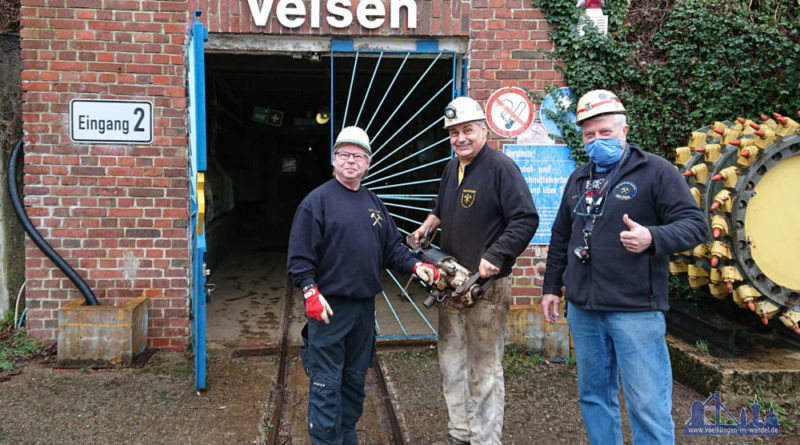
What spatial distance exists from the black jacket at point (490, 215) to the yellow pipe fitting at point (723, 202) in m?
1.57

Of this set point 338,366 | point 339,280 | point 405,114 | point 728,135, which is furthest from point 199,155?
point 405,114

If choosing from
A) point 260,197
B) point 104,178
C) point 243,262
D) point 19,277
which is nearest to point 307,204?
point 104,178

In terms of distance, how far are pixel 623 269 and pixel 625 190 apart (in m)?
0.39

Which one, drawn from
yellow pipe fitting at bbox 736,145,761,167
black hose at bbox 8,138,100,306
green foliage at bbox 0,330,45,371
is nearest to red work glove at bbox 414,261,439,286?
yellow pipe fitting at bbox 736,145,761,167

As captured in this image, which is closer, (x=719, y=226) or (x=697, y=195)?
(x=719, y=226)

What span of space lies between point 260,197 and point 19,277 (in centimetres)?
1099

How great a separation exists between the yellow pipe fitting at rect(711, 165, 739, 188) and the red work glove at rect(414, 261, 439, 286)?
2320mm

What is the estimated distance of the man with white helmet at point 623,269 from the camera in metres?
2.55

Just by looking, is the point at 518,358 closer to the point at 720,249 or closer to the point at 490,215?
the point at 720,249

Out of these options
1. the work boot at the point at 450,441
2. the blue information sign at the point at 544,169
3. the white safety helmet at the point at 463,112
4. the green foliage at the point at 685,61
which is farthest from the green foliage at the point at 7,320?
the green foliage at the point at 685,61

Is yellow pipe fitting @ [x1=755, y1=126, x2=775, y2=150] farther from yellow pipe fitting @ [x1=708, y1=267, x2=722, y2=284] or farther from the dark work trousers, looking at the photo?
the dark work trousers

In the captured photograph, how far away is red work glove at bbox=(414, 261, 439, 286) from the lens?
304cm

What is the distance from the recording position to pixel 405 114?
1038 cm

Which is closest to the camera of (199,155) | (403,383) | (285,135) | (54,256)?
(199,155)
